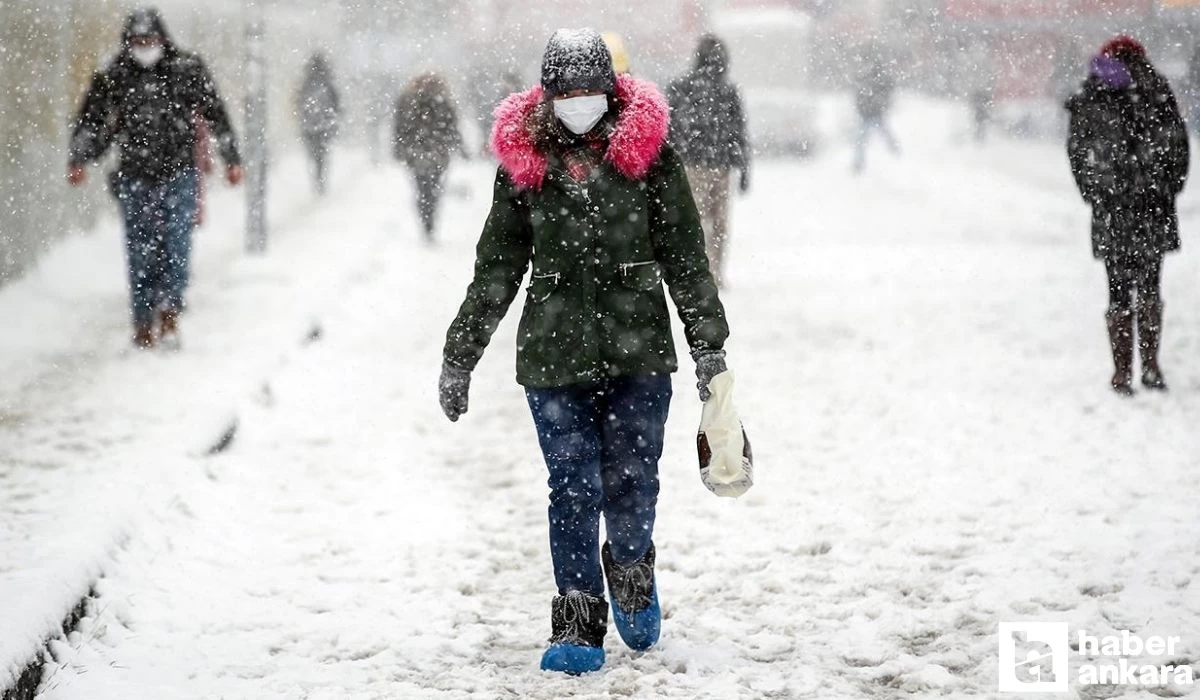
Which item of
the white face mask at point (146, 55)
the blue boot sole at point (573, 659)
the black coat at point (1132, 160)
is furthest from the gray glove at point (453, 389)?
the white face mask at point (146, 55)

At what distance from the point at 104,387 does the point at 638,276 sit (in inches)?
203

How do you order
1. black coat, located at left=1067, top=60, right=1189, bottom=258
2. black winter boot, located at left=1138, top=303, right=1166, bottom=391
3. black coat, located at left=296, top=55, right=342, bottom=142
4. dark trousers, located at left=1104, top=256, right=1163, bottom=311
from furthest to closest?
1. black coat, located at left=296, top=55, right=342, bottom=142
2. black winter boot, located at left=1138, top=303, right=1166, bottom=391
3. dark trousers, located at left=1104, top=256, right=1163, bottom=311
4. black coat, located at left=1067, top=60, right=1189, bottom=258

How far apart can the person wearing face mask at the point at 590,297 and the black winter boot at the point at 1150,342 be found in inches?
173

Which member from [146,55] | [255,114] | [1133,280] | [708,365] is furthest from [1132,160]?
[255,114]

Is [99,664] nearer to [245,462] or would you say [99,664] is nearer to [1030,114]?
[245,462]

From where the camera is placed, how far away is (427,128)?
1533cm

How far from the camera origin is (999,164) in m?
25.3

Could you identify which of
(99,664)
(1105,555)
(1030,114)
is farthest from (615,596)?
(1030,114)

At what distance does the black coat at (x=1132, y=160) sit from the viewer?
7.46 meters

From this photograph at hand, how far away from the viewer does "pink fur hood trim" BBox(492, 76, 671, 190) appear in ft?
13.3

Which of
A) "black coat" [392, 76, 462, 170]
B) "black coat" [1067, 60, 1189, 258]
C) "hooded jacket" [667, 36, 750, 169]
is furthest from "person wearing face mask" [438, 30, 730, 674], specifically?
"black coat" [392, 76, 462, 170]

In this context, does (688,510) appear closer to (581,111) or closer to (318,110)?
(581,111)

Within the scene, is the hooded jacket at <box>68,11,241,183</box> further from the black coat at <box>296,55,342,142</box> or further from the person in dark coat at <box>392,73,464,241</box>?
the black coat at <box>296,55,342,142</box>

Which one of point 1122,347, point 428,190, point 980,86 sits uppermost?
point 980,86
